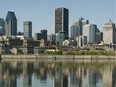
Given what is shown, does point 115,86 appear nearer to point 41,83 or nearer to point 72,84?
point 72,84

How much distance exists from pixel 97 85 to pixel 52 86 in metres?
9.28

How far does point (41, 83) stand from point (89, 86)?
10770 millimetres

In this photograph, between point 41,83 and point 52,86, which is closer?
point 52,86

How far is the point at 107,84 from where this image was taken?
3123 inches

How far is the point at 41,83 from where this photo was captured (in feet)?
265

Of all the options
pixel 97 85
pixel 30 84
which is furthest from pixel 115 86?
pixel 30 84

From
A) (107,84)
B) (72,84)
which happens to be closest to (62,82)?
(72,84)

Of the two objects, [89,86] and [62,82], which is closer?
[89,86]

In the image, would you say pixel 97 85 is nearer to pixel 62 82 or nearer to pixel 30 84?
pixel 62 82

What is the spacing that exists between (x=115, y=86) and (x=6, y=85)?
67.9ft

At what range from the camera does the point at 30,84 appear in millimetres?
78750

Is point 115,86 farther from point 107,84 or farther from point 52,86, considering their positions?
point 52,86

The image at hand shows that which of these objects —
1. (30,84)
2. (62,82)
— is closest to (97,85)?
(62,82)

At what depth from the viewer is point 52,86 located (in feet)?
247
